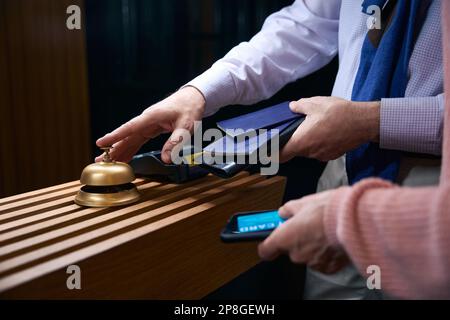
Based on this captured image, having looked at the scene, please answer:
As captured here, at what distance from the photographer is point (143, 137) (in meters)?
1.04

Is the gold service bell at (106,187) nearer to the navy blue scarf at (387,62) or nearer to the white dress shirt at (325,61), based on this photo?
the white dress shirt at (325,61)

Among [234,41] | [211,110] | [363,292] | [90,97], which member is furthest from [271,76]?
[90,97]

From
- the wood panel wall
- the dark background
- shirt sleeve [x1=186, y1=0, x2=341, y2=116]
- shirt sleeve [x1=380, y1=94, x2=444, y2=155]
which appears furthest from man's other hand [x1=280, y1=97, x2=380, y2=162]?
the wood panel wall

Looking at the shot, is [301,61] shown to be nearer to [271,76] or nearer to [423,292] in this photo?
[271,76]

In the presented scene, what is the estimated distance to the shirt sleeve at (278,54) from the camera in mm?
1146

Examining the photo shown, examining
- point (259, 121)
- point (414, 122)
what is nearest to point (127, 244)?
point (259, 121)

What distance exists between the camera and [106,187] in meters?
0.90

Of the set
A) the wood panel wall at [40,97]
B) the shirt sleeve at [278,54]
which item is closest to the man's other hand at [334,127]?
the shirt sleeve at [278,54]

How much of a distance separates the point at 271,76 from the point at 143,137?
422 mm

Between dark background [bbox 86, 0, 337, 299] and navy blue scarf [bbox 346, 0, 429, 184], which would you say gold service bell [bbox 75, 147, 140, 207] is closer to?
navy blue scarf [bbox 346, 0, 429, 184]

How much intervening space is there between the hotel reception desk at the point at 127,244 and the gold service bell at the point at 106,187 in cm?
2

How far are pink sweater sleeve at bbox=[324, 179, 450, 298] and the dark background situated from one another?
1143 millimetres

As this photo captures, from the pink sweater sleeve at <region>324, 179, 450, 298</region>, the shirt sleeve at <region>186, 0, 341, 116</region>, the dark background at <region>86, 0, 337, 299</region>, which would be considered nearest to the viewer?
the pink sweater sleeve at <region>324, 179, 450, 298</region>

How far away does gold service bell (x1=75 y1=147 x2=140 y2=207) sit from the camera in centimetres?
87
